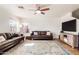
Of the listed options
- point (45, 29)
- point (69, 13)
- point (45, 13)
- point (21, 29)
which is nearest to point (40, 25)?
point (45, 29)

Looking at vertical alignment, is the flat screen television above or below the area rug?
above

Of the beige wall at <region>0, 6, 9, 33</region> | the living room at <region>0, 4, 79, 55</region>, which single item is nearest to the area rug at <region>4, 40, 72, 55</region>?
the living room at <region>0, 4, 79, 55</region>

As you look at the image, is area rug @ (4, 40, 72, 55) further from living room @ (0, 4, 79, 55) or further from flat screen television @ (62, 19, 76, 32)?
flat screen television @ (62, 19, 76, 32)

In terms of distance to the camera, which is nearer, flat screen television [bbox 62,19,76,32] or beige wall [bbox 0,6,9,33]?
beige wall [bbox 0,6,9,33]

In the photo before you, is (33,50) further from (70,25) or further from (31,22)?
(70,25)

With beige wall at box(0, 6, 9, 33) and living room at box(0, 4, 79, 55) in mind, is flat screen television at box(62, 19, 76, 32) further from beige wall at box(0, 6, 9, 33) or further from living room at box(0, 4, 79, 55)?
beige wall at box(0, 6, 9, 33)

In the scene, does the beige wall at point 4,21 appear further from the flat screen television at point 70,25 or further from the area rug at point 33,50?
the flat screen television at point 70,25

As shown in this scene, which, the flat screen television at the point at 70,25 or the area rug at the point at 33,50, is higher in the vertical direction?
the flat screen television at the point at 70,25

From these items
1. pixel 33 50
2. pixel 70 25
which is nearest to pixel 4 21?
pixel 33 50

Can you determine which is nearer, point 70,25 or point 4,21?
point 4,21

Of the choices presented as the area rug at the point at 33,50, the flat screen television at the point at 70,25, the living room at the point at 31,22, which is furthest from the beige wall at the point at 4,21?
the flat screen television at the point at 70,25

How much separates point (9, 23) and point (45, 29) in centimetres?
78

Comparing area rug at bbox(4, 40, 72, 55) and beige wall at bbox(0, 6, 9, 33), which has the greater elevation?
beige wall at bbox(0, 6, 9, 33)

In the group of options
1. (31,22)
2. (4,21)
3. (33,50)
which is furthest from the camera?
(31,22)
